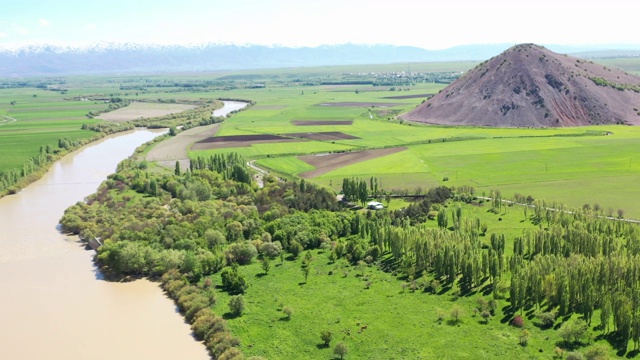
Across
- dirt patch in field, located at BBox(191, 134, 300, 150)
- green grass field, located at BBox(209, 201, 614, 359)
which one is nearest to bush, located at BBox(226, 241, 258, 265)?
green grass field, located at BBox(209, 201, 614, 359)

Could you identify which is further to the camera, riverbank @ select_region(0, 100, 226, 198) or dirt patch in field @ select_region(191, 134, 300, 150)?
dirt patch in field @ select_region(191, 134, 300, 150)

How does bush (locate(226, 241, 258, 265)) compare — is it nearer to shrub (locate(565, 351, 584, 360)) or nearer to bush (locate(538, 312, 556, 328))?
bush (locate(538, 312, 556, 328))

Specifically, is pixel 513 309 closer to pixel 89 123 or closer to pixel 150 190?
pixel 150 190

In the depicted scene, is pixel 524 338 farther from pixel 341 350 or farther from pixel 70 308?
pixel 70 308

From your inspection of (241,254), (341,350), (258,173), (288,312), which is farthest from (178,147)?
(341,350)

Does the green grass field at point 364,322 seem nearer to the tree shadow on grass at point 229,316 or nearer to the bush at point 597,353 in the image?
the tree shadow on grass at point 229,316
